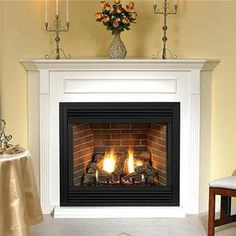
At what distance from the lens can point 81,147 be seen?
411cm

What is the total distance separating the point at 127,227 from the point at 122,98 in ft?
3.24

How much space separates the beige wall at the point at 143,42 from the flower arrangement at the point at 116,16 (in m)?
0.30

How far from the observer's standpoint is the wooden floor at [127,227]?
356 centimetres

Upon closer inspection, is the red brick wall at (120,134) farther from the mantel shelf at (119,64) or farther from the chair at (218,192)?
the chair at (218,192)

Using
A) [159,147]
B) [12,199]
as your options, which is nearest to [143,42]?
[159,147]

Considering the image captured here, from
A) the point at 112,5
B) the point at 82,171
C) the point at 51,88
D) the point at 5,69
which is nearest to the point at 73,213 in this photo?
the point at 82,171

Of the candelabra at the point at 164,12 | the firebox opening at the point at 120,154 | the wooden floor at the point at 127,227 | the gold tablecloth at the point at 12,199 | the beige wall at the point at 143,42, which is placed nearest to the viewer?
the gold tablecloth at the point at 12,199

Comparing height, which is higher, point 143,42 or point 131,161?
point 143,42

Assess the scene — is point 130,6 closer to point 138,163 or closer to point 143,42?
point 143,42

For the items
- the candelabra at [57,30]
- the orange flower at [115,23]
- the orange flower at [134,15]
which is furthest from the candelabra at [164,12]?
the candelabra at [57,30]

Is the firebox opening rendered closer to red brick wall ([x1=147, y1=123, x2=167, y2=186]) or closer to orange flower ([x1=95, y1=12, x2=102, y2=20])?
red brick wall ([x1=147, y1=123, x2=167, y2=186])

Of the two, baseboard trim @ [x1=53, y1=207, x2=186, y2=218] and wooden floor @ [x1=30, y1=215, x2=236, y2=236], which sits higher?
baseboard trim @ [x1=53, y1=207, x2=186, y2=218]

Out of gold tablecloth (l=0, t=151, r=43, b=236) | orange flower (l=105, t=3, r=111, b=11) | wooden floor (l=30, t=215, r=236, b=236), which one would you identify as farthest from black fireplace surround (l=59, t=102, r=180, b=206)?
gold tablecloth (l=0, t=151, r=43, b=236)

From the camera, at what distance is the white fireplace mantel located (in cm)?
387
